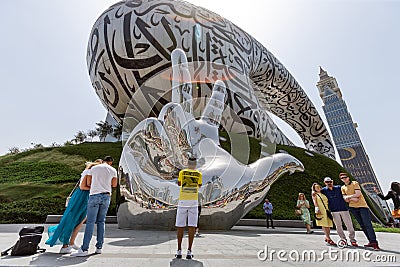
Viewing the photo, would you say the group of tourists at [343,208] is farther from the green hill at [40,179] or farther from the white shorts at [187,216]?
the green hill at [40,179]

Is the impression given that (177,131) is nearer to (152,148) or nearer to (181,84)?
(152,148)

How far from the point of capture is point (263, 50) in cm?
2402

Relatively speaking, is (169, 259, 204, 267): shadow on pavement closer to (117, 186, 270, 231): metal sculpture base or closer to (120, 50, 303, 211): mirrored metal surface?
(120, 50, 303, 211): mirrored metal surface

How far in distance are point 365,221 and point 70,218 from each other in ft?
15.3

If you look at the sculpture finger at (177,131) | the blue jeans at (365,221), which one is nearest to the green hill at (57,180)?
the sculpture finger at (177,131)

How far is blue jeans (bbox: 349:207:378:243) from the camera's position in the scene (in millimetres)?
4938

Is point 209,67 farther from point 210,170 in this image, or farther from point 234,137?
point 210,170

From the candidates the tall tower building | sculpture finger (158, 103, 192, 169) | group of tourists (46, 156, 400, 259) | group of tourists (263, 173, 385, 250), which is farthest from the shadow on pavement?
the tall tower building

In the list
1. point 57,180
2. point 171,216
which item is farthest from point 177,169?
point 57,180

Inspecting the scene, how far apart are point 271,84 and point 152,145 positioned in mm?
20619

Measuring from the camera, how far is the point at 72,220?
4.17 meters

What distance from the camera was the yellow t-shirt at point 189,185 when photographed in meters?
4.00

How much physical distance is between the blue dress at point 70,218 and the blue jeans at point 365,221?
14.6ft

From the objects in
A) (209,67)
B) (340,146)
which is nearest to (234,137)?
(209,67)
